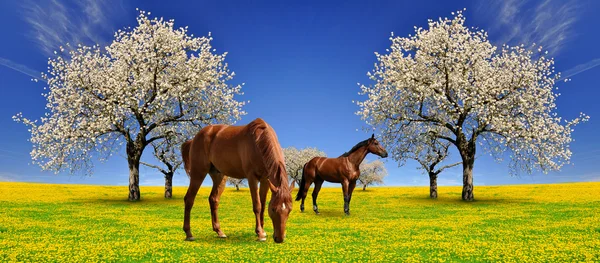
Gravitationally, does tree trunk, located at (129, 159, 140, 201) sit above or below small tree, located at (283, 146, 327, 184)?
below

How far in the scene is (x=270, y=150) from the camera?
1104 cm

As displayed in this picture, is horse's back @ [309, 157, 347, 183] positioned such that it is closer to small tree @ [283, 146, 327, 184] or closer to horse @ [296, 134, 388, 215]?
horse @ [296, 134, 388, 215]

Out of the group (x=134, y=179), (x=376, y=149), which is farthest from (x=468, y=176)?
(x=134, y=179)

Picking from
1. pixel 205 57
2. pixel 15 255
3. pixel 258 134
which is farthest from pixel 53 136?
pixel 258 134

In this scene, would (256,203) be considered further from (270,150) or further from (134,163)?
(134,163)

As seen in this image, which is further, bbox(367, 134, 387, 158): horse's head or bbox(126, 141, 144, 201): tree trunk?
bbox(126, 141, 144, 201): tree trunk

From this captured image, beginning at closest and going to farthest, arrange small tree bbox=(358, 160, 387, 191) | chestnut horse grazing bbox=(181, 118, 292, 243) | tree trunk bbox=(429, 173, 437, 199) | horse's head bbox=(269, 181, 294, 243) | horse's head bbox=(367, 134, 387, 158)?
horse's head bbox=(269, 181, 294, 243) < chestnut horse grazing bbox=(181, 118, 292, 243) < horse's head bbox=(367, 134, 387, 158) < tree trunk bbox=(429, 173, 437, 199) < small tree bbox=(358, 160, 387, 191)

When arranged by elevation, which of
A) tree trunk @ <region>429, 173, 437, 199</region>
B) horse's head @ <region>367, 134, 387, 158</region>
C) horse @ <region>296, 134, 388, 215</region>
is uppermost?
horse's head @ <region>367, 134, 387, 158</region>

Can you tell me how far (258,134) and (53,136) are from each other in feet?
89.4

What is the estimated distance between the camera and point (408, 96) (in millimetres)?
34625

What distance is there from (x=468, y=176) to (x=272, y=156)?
27.9 m

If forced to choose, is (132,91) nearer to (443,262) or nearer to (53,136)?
(53,136)

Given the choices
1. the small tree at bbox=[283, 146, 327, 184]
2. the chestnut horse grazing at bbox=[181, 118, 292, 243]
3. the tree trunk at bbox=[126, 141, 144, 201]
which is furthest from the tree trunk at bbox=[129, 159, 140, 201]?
the small tree at bbox=[283, 146, 327, 184]

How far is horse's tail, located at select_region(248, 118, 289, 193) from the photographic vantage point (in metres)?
10.6
